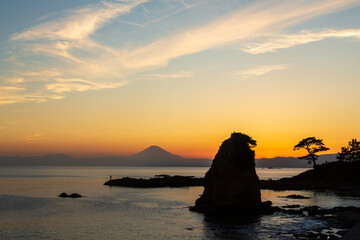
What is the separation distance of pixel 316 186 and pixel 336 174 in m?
7.76

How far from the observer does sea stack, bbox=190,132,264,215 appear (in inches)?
2033

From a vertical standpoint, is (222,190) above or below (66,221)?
above

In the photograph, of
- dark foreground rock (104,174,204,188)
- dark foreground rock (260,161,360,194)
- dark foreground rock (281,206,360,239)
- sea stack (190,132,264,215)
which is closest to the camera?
dark foreground rock (281,206,360,239)

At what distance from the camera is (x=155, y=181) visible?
410 ft

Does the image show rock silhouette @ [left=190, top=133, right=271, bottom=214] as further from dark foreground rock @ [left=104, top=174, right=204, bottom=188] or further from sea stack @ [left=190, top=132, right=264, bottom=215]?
dark foreground rock @ [left=104, top=174, right=204, bottom=188]

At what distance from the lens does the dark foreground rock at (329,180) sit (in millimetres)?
89375

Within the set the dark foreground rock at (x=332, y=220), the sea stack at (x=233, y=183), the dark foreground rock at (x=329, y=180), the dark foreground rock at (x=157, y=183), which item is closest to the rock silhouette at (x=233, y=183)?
the sea stack at (x=233, y=183)

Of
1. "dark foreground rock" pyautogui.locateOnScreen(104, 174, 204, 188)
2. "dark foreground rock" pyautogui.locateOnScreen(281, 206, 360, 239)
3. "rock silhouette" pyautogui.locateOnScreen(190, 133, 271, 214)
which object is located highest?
"rock silhouette" pyautogui.locateOnScreen(190, 133, 271, 214)

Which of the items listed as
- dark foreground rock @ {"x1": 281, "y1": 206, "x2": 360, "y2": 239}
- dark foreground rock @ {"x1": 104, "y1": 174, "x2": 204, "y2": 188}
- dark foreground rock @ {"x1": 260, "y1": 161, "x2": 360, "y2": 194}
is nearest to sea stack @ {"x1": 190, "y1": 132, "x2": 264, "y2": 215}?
dark foreground rock @ {"x1": 281, "y1": 206, "x2": 360, "y2": 239}

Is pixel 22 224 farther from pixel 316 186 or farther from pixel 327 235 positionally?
pixel 316 186

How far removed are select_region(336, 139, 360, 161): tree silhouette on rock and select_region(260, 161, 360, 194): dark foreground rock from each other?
28.5 feet

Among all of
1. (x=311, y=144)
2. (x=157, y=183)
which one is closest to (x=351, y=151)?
(x=311, y=144)

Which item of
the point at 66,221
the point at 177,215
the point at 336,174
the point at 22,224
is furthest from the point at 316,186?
the point at 22,224

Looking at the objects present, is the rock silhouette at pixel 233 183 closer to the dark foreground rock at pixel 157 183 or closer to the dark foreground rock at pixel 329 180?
the dark foreground rock at pixel 329 180
